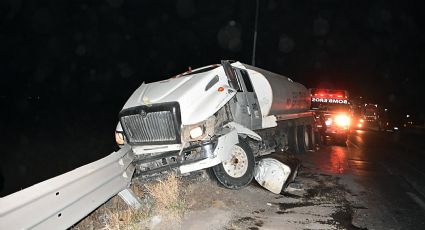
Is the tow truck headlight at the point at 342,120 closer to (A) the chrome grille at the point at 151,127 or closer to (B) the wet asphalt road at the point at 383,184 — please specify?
(B) the wet asphalt road at the point at 383,184

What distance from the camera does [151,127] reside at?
7402 mm

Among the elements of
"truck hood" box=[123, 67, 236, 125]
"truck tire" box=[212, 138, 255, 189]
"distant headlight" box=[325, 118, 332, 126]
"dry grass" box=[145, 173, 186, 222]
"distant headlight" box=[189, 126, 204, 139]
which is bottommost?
"dry grass" box=[145, 173, 186, 222]

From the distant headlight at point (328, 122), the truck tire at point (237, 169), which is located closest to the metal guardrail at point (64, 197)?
the truck tire at point (237, 169)

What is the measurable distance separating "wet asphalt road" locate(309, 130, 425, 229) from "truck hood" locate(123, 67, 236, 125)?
303cm

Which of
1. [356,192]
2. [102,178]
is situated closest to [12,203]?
[102,178]

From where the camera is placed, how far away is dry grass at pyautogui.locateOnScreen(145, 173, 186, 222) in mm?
6010

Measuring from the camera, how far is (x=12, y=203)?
365cm

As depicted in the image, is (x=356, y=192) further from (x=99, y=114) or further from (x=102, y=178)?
(x=99, y=114)

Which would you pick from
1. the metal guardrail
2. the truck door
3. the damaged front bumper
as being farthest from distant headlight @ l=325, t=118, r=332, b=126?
the metal guardrail

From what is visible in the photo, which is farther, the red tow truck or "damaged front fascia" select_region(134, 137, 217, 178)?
the red tow truck

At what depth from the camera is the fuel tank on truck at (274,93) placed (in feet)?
33.3

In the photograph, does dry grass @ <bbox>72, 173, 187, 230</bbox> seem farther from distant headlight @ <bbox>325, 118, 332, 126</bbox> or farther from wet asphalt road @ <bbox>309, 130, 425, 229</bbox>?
distant headlight @ <bbox>325, 118, 332, 126</bbox>

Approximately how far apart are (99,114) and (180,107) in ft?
104

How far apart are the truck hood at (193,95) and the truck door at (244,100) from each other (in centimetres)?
44
